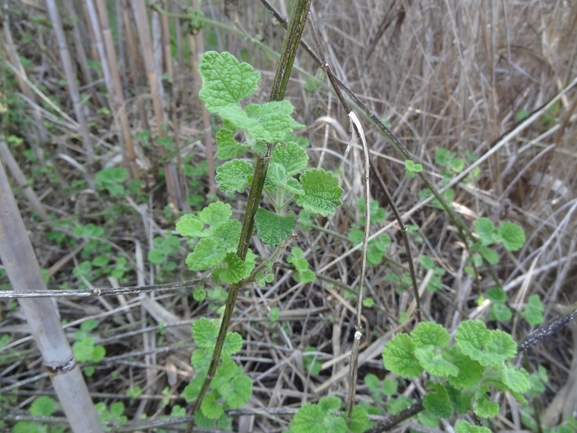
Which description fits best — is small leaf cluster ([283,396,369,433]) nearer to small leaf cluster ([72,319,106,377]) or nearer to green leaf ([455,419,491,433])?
green leaf ([455,419,491,433])

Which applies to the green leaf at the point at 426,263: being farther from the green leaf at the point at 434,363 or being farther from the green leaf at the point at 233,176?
the green leaf at the point at 233,176

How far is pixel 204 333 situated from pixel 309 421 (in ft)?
0.93

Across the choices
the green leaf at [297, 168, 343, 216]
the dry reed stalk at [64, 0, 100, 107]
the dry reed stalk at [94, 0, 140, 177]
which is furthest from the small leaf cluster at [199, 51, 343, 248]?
the dry reed stalk at [64, 0, 100, 107]

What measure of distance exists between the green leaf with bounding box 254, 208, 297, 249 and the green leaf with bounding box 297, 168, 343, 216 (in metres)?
0.04

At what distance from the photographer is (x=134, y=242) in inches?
74.0

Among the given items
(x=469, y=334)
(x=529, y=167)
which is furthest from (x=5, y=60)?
(x=529, y=167)

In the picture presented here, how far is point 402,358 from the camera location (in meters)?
0.82

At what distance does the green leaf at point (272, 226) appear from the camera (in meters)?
0.64

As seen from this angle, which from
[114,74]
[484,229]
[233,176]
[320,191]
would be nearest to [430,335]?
[320,191]

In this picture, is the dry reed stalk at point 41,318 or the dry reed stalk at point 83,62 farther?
the dry reed stalk at point 83,62

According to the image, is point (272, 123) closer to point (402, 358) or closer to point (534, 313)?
point (402, 358)

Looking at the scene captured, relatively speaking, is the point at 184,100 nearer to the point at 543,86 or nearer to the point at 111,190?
the point at 111,190

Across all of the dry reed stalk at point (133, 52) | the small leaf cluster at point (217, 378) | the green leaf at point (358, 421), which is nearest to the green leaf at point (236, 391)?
the small leaf cluster at point (217, 378)

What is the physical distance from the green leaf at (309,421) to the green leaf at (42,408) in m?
0.73
